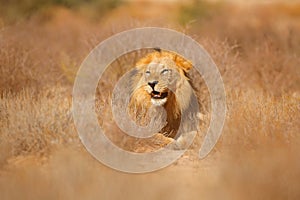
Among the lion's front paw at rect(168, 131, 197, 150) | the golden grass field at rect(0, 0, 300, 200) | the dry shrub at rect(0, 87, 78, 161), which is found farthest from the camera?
the lion's front paw at rect(168, 131, 197, 150)

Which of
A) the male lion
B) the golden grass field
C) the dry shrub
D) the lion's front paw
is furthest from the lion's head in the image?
the dry shrub

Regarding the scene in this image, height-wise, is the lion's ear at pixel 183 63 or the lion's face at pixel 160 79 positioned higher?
the lion's ear at pixel 183 63

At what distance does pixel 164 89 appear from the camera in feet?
26.9

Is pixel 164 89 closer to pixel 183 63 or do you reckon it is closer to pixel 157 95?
pixel 157 95

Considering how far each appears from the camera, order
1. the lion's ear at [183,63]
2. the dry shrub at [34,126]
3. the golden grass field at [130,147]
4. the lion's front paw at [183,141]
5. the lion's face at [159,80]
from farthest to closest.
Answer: the lion's ear at [183,63] < the lion's face at [159,80] < the lion's front paw at [183,141] < the dry shrub at [34,126] < the golden grass field at [130,147]

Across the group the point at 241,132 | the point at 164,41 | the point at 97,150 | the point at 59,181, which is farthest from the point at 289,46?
the point at 59,181

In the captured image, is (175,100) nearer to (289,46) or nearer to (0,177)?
(0,177)

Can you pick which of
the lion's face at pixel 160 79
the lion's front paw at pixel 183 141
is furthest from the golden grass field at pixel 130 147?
the lion's face at pixel 160 79

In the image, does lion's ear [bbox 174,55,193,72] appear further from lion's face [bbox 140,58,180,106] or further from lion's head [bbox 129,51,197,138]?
lion's face [bbox 140,58,180,106]

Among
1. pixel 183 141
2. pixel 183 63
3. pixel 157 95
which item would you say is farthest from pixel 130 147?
pixel 183 63

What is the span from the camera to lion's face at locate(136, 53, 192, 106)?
8.16 m

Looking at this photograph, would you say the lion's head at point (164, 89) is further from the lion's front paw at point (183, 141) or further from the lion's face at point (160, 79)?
the lion's front paw at point (183, 141)

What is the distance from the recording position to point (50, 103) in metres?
8.33

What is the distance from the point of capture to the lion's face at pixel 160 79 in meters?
8.16
